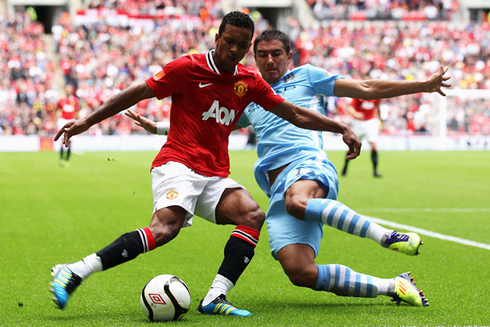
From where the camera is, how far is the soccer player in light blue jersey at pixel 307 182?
4.14m

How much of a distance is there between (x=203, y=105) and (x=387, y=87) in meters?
1.42

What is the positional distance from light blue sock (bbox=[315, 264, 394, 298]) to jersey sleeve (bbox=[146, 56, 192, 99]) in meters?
1.52

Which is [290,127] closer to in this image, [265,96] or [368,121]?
[265,96]

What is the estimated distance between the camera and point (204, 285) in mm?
5121

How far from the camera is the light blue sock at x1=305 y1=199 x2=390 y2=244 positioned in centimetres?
394

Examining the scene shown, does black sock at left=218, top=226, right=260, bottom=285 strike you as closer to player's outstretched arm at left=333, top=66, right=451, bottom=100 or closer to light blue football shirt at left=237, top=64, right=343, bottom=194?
light blue football shirt at left=237, top=64, right=343, bottom=194

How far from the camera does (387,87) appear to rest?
16.0 ft

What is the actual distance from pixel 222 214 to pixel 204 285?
36.6 inches

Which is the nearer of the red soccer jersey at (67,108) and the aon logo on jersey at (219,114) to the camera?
the aon logo on jersey at (219,114)

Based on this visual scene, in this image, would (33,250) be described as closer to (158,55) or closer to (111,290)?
(111,290)

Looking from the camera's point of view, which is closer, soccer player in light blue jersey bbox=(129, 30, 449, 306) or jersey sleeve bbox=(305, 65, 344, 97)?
soccer player in light blue jersey bbox=(129, 30, 449, 306)

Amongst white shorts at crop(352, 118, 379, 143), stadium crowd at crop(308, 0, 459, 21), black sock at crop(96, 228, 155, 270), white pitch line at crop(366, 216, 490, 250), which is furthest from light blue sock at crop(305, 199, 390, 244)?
stadium crowd at crop(308, 0, 459, 21)

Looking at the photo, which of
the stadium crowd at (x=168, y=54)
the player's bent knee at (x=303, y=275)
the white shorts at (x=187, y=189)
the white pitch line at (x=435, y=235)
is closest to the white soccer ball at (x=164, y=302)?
the white shorts at (x=187, y=189)

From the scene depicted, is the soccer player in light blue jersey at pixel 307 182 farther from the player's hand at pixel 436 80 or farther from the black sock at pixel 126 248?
the black sock at pixel 126 248
